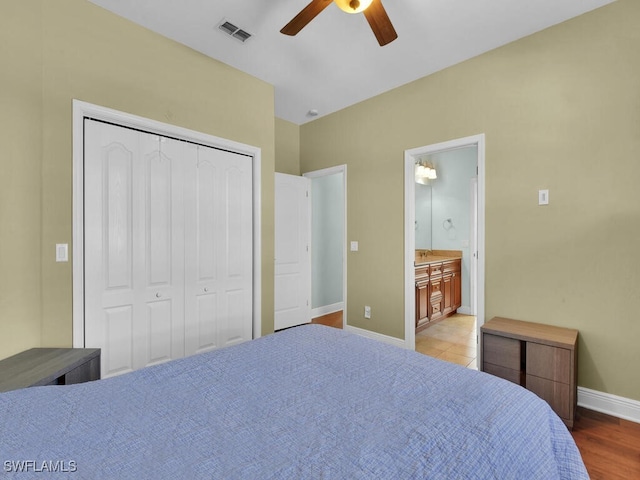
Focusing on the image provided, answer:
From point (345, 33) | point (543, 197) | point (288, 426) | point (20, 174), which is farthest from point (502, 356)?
point (20, 174)

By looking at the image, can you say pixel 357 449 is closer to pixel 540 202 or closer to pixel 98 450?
pixel 98 450

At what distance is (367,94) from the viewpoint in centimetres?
349

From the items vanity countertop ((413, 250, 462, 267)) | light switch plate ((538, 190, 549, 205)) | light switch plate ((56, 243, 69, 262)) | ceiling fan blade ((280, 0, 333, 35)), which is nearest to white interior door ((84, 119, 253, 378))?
light switch plate ((56, 243, 69, 262))

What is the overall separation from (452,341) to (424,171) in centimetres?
259

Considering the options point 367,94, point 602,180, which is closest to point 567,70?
point 602,180

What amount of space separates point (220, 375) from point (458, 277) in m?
4.24

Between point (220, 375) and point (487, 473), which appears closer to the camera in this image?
point (487, 473)

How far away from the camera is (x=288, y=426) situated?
37.0 inches

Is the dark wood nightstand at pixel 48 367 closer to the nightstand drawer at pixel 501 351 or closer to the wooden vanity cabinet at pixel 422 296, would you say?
the nightstand drawer at pixel 501 351

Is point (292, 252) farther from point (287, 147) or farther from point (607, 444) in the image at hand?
point (607, 444)

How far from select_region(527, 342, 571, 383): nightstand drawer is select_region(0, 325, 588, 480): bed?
47.1 inches

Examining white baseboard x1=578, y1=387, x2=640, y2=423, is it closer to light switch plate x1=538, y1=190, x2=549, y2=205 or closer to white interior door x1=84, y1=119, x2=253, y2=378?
light switch plate x1=538, y1=190, x2=549, y2=205

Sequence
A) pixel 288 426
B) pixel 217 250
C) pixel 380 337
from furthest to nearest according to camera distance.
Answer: pixel 380 337
pixel 217 250
pixel 288 426

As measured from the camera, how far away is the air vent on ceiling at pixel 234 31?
2367 millimetres
